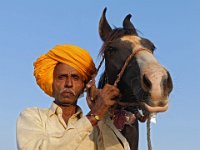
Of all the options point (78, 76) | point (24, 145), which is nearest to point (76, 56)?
point (78, 76)

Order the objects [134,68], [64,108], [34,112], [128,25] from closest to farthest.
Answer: [134,68], [34,112], [64,108], [128,25]

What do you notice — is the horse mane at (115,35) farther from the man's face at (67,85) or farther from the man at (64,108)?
the man's face at (67,85)

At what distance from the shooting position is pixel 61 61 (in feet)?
13.4

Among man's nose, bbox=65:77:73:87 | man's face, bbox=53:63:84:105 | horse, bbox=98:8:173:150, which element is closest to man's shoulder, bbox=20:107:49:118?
man's face, bbox=53:63:84:105

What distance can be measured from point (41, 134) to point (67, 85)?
0.55m

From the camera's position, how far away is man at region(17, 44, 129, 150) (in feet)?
11.6

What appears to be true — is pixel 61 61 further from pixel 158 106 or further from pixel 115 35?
pixel 158 106

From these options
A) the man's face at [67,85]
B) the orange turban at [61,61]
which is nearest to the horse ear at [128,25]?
the orange turban at [61,61]

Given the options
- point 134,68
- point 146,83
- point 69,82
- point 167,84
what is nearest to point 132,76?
point 134,68

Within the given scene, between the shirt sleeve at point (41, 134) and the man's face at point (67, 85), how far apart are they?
258mm

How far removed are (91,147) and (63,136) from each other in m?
0.54

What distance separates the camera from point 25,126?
3717 mm

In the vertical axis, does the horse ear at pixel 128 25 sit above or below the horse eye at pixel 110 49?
above

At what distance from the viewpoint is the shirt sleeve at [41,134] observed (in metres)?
3.35
